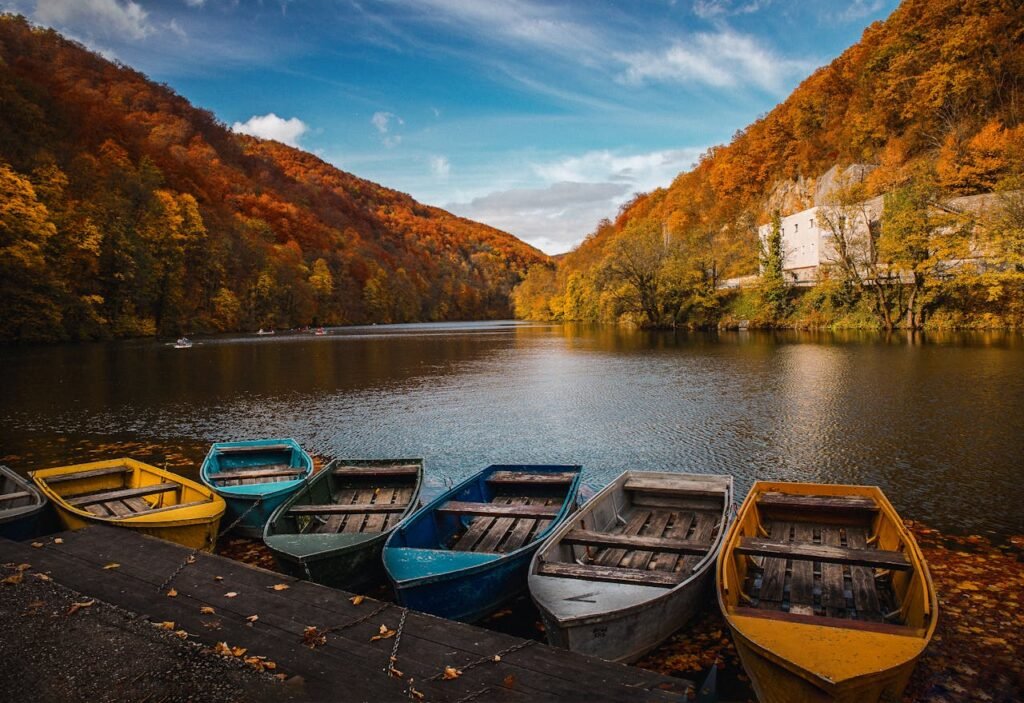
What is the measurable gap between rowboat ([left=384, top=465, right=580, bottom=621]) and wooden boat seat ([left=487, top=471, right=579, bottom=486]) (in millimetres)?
16

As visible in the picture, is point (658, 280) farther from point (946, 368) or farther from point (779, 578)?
point (779, 578)

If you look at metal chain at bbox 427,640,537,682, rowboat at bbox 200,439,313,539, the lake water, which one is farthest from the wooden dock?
the lake water

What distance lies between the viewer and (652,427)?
16562 mm

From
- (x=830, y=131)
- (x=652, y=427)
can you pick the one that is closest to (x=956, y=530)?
(x=652, y=427)

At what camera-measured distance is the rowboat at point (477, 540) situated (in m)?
5.95

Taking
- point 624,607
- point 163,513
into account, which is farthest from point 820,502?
point 163,513

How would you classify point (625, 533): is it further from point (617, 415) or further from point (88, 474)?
point (617, 415)

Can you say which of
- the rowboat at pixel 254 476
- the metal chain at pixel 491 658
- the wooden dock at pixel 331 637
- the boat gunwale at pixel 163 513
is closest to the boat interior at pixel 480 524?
the wooden dock at pixel 331 637

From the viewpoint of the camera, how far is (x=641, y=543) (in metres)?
6.68

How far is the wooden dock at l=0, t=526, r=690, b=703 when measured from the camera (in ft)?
13.4

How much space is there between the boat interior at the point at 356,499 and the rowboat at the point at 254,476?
50 centimetres

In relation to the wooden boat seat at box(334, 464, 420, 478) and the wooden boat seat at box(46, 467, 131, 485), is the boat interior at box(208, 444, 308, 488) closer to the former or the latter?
the wooden boat seat at box(334, 464, 420, 478)

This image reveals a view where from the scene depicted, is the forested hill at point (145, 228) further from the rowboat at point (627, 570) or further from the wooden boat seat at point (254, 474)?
the rowboat at point (627, 570)

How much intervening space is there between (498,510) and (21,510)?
6.42 m
